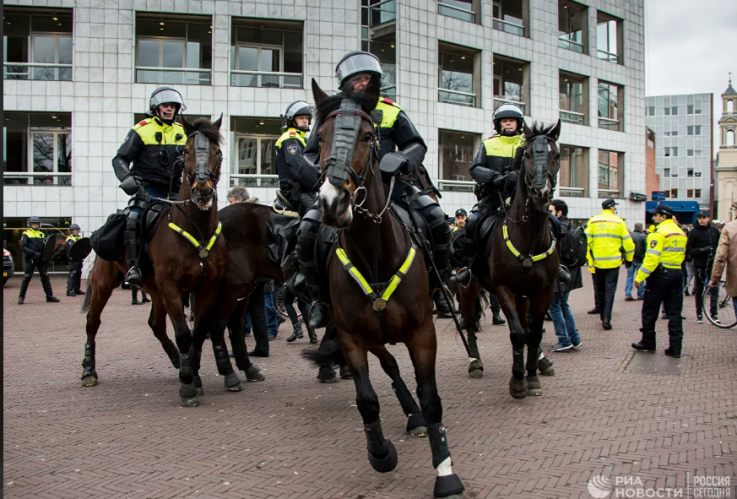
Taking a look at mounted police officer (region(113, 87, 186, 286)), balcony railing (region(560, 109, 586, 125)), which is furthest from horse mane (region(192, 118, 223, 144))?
balcony railing (region(560, 109, 586, 125))

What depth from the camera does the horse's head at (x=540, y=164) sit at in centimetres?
661

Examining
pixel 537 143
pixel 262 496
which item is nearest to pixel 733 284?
pixel 537 143

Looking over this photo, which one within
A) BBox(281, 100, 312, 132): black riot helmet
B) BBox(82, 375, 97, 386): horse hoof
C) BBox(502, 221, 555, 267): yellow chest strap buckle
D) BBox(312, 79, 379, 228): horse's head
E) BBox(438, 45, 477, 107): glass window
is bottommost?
BBox(82, 375, 97, 386): horse hoof

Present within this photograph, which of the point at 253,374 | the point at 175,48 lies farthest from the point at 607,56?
the point at 253,374

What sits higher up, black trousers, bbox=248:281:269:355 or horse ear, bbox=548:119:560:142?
horse ear, bbox=548:119:560:142

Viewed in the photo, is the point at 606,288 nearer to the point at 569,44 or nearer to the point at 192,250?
the point at 192,250

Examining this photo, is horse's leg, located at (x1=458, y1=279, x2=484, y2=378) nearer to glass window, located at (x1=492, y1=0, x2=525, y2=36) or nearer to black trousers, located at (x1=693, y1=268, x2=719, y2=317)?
black trousers, located at (x1=693, y1=268, x2=719, y2=317)

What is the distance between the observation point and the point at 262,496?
4422mm

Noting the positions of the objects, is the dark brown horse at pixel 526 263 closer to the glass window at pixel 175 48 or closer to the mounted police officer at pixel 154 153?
the mounted police officer at pixel 154 153

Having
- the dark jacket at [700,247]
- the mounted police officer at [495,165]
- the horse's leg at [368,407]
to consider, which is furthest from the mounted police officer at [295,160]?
the dark jacket at [700,247]

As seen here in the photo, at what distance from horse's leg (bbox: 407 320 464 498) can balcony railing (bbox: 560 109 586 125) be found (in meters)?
33.4

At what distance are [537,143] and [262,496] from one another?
174 inches

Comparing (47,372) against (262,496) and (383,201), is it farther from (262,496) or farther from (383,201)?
(383,201)

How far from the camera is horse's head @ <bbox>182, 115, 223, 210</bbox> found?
679cm
